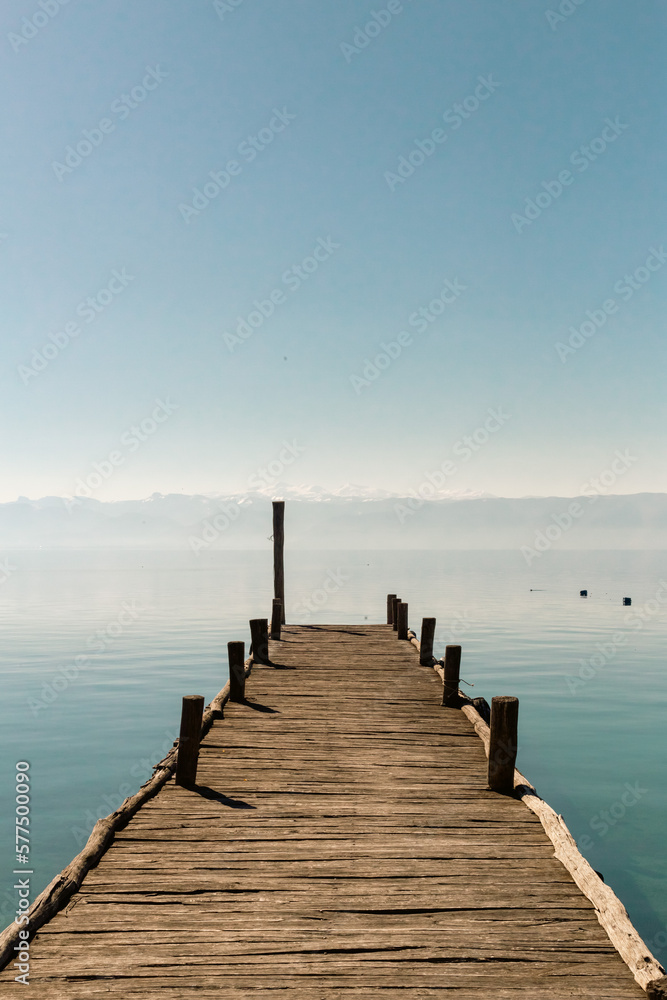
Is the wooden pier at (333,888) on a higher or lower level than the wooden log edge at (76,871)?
lower

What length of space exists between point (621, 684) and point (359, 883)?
78.4ft

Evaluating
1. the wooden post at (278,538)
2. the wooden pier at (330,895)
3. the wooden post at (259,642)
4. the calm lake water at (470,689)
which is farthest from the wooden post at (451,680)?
the wooden post at (278,538)

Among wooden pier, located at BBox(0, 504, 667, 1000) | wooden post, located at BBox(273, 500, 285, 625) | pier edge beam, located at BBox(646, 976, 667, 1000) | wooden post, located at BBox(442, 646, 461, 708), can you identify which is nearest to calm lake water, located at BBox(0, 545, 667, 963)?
wooden post, located at BBox(442, 646, 461, 708)

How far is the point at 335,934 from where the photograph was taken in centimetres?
484

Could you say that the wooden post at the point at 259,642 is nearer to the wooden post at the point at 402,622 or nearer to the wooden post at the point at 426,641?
the wooden post at the point at 426,641

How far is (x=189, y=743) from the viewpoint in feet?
26.1

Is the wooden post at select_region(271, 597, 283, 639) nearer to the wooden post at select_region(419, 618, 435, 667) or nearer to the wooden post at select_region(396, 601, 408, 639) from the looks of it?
the wooden post at select_region(396, 601, 408, 639)

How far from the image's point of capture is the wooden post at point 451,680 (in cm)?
1125

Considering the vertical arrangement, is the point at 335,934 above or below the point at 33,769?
above

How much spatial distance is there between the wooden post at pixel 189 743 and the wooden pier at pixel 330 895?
0.52 feet

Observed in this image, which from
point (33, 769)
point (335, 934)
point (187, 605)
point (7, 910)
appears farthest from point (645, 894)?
point (187, 605)

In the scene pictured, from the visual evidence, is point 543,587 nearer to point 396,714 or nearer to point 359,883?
point 396,714

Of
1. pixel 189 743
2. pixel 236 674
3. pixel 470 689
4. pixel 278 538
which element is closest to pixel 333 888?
pixel 189 743

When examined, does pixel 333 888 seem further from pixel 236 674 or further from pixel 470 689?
→ pixel 470 689
